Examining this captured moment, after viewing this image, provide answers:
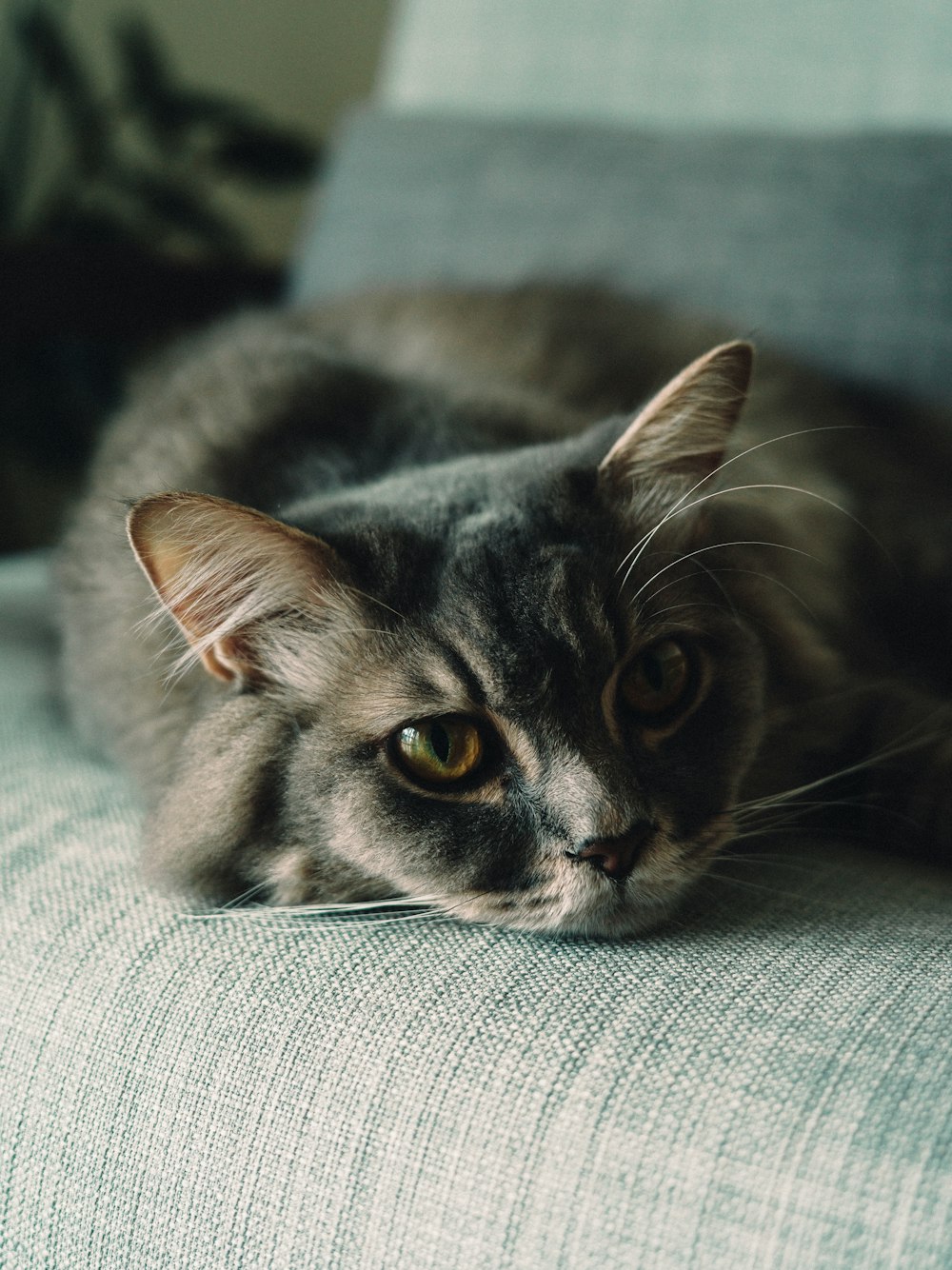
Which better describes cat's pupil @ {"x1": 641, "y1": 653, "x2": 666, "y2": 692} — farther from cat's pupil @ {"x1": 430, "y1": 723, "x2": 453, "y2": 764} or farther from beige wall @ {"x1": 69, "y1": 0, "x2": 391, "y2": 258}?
beige wall @ {"x1": 69, "y1": 0, "x2": 391, "y2": 258}

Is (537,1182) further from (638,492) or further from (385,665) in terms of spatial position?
(638,492)

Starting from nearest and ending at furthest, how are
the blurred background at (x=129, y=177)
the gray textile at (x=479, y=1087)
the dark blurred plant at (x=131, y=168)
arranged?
the gray textile at (x=479, y=1087) < the blurred background at (x=129, y=177) < the dark blurred plant at (x=131, y=168)

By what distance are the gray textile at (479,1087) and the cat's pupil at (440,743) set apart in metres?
0.13

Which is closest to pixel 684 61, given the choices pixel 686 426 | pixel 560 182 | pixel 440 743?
pixel 560 182

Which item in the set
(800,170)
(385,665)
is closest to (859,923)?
(385,665)

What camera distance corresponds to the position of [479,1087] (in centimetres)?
68

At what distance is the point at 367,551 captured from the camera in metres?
0.89

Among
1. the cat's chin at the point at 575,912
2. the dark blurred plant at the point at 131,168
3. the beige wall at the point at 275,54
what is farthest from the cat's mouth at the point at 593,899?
the beige wall at the point at 275,54

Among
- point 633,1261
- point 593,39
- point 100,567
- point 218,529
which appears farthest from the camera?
point 593,39

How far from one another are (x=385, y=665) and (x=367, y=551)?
0.30ft

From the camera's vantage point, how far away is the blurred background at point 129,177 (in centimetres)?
208

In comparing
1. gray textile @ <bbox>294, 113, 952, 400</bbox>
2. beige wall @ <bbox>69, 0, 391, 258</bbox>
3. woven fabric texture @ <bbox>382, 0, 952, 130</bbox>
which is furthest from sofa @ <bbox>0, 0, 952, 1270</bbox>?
beige wall @ <bbox>69, 0, 391, 258</bbox>

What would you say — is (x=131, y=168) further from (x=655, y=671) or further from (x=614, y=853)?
(x=614, y=853)

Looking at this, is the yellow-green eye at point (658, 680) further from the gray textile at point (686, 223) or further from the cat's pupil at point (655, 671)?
the gray textile at point (686, 223)
